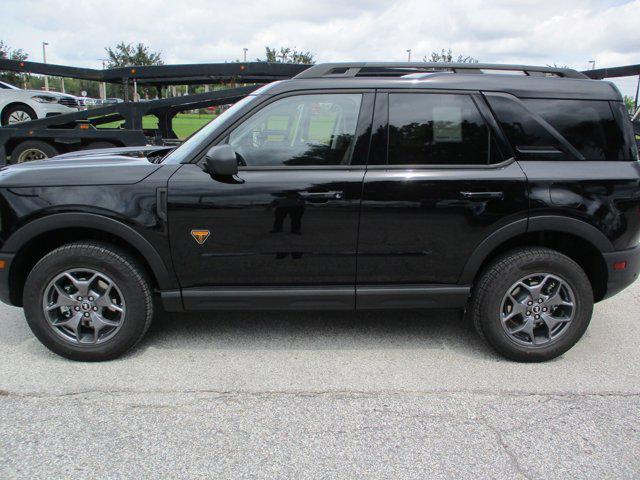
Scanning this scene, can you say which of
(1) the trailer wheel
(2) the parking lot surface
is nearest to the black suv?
(2) the parking lot surface

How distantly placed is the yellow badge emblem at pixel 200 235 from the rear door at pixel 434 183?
3.22ft

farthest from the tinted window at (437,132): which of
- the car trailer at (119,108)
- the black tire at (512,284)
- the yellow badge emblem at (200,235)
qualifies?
the car trailer at (119,108)

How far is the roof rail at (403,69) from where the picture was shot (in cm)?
351

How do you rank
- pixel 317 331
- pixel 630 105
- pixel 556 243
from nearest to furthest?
pixel 556 243 < pixel 317 331 < pixel 630 105

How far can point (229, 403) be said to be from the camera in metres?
2.91

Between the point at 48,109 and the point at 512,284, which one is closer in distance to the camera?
the point at 512,284

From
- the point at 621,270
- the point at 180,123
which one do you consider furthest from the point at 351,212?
the point at 180,123

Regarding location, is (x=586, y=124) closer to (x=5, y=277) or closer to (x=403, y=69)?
(x=403, y=69)

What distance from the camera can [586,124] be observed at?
3.32 metres

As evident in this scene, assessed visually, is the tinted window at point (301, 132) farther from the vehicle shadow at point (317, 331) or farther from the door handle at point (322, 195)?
the vehicle shadow at point (317, 331)

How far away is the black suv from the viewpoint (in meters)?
3.20

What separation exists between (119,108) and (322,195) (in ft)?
24.6

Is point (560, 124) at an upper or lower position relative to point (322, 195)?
upper

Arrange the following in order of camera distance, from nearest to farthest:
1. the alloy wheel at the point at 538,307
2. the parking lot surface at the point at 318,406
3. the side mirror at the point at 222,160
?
the parking lot surface at the point at 318,406 < the side mirror at the point at 222,160 < the alloy wheel at the point at 538,307
